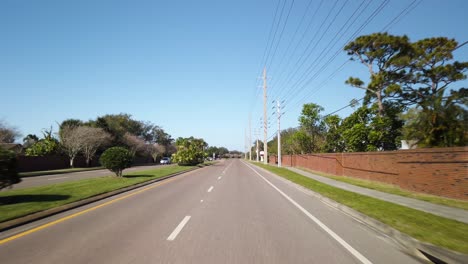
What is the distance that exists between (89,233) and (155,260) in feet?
8.57

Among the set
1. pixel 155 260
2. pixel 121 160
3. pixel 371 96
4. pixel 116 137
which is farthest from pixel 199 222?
pixel 116 137

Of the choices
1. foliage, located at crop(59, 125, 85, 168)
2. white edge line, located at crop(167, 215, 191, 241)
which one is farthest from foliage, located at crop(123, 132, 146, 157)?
white edge line, located at crop(167, 215, 191, 241)

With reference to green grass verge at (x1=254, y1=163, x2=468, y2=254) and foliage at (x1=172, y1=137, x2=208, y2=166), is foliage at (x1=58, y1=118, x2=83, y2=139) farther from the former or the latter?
green grass verge at (x1=254, y1=163, x2=468, y2=254)

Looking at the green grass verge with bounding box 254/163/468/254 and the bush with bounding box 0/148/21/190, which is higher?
the bush with bounding box 0/148/21/190

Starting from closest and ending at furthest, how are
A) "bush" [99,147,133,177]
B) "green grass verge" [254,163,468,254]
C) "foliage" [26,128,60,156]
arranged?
1. "green grass verge" [254,163,468,254]
2. "bush" [99,147,133,177]
3. "foliage" [26,128,60,156]

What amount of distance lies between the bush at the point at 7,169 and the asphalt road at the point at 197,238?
2.67 meters

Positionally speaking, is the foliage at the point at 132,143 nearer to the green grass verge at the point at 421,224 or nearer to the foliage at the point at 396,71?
the foliage at the point at 396,71

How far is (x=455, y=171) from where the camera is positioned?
42.7 feet

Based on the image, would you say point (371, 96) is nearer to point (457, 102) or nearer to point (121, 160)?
point (457, 102)

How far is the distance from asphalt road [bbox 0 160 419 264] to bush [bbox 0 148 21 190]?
8.76ft

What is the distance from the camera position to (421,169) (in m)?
15.5

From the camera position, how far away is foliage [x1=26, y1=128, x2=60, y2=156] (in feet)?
151

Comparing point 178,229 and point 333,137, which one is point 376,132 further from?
point 178,229

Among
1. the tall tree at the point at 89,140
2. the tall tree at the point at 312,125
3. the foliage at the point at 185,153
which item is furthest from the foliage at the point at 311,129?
the tall tree at the point at 89,140
